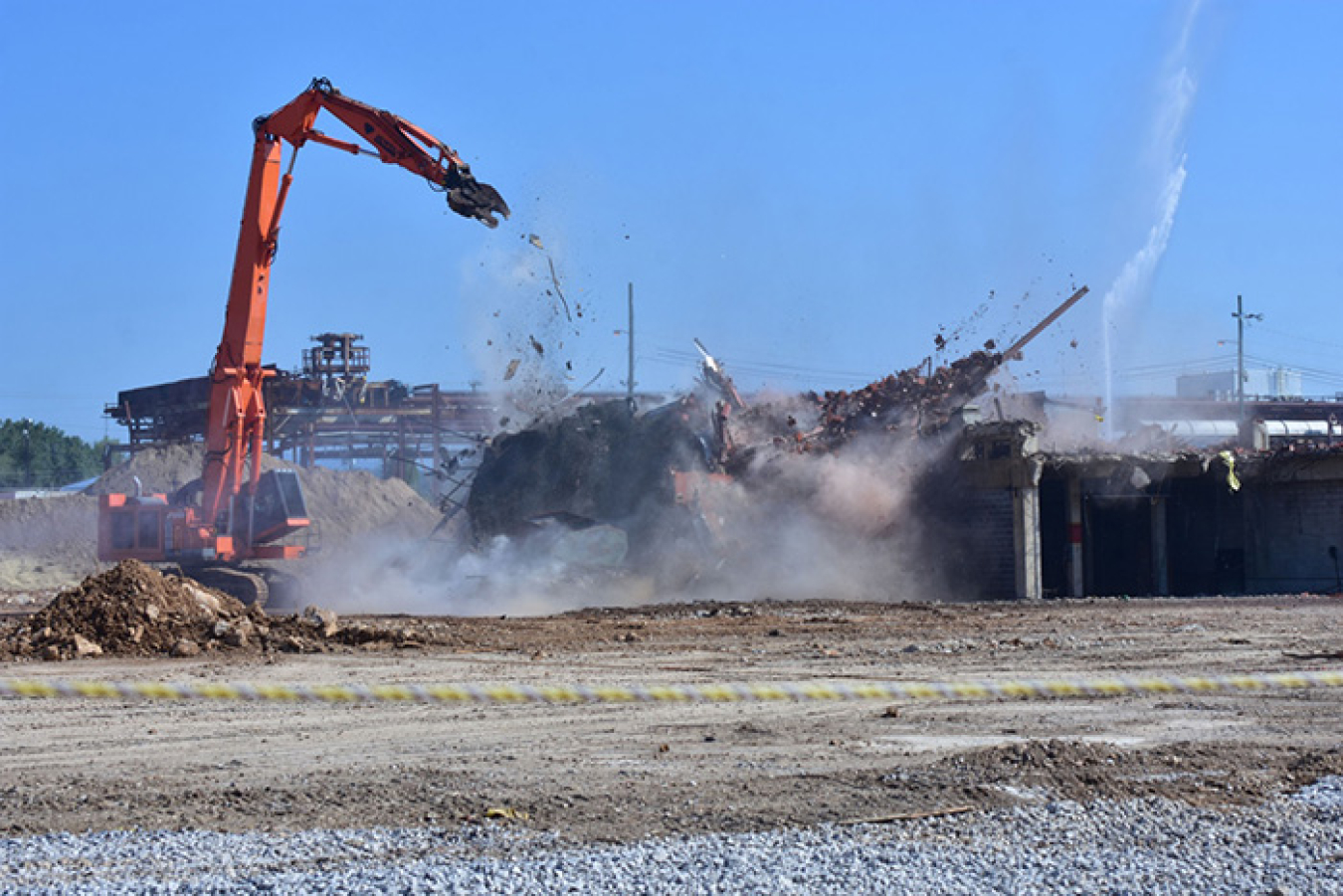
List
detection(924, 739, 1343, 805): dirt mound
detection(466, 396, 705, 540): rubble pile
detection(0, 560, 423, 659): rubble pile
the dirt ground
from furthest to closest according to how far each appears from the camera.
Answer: detection(466, 396, 705, 540): rubble pile < detection(0, 560, 423, 659): rubble pile < detection(924, 739, 1343, 805): dirt mound < the dirt ground

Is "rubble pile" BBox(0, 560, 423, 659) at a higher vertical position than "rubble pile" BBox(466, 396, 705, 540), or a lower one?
lower

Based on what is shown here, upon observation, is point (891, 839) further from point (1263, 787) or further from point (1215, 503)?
point (1215, 503)

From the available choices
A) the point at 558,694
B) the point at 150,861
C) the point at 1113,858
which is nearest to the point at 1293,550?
the point at 558,694

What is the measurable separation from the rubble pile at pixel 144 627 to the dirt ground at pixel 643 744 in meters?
0.35

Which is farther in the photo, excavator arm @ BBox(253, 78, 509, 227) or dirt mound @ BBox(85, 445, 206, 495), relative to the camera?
dirt mound @ BBox(85, 445, 206, 495)

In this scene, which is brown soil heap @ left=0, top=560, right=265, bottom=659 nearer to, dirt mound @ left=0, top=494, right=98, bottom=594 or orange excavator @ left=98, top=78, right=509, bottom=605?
orange excavator @ left=98, top=78, right=509, bottom=605

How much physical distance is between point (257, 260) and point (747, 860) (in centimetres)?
2146

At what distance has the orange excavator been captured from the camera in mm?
25766

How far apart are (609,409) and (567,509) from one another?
118 inches

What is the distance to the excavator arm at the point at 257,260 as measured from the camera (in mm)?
25656

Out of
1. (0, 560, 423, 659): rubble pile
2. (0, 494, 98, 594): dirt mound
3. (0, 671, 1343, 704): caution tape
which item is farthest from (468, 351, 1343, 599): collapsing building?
(0, 671, 1343, 704): caution tape

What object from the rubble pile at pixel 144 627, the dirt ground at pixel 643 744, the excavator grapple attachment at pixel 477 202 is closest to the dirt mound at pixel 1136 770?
the dirt ground at pixel 643 744

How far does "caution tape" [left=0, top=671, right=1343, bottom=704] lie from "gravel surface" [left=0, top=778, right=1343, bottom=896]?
5.18 m

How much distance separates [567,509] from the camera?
36.6 metres
